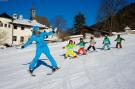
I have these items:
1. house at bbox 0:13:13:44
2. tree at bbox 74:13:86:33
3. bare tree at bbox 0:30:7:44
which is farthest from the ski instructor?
tree at bbox 74:13:86:33

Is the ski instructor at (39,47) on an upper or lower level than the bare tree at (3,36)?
lower

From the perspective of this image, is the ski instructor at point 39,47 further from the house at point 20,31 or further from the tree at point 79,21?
the tree at point 79,21

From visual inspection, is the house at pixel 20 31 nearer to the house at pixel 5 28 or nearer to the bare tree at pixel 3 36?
the house at pixel 5 28

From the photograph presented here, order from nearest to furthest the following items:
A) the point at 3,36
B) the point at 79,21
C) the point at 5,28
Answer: the point at 3,36, the point at 5,28, the point at 79,21

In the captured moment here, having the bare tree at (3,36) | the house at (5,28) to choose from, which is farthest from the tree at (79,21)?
the bare tree at (3,36)

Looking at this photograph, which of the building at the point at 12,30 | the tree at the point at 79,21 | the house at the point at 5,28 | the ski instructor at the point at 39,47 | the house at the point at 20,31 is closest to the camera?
the ski instructor at the point at 39,47

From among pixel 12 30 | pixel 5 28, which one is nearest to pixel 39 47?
pixel 5 28

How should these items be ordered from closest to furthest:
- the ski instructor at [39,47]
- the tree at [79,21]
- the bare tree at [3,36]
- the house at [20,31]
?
the ski instructor at [39,47] < the bare tree at [3,36] < the house at [20,31] < the tree at [79,21]

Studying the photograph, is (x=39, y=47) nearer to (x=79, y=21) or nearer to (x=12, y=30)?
(x=12, y=30)

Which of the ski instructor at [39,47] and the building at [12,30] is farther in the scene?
the building at [12,30]

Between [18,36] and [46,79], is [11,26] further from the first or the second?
[46,79]

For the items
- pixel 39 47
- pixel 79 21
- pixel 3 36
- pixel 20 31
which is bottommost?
pixel 39 47

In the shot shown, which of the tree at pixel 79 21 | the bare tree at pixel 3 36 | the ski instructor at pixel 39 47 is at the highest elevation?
the tree at pixel 79 21

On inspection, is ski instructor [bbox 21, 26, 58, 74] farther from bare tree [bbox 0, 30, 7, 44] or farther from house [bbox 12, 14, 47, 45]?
house [bbox 12, 14, 47, 45]
